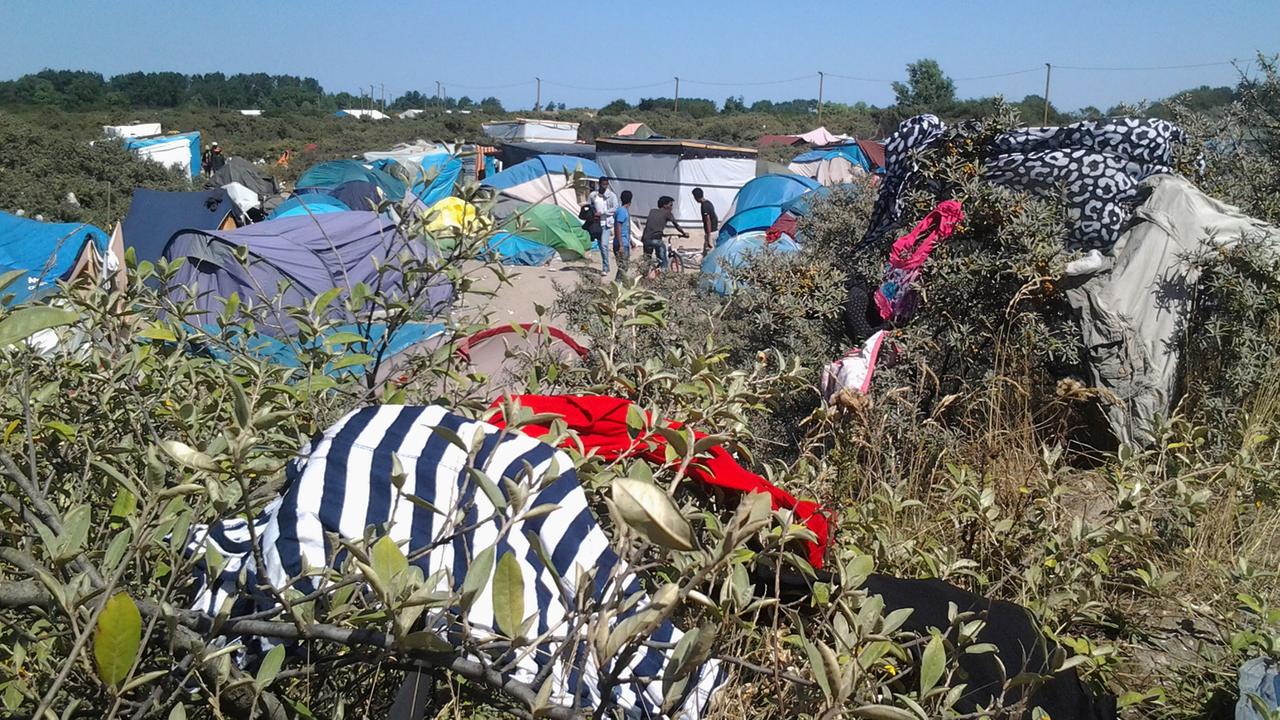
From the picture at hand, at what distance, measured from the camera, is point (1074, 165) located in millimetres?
3994

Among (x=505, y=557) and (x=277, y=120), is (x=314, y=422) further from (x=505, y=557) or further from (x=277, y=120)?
(x=277, y=120)

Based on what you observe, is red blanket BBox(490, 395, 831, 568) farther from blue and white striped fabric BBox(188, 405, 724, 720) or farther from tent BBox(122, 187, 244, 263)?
tent BBox(122, 187, 244, 263)

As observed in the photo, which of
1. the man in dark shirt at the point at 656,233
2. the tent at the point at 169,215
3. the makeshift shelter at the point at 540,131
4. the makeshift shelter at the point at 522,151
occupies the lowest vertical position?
the man in dark shirt at the point at 656,233

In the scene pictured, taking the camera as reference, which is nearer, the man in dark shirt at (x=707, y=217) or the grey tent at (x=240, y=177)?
the man in dark shirt at (x=707, y=217)

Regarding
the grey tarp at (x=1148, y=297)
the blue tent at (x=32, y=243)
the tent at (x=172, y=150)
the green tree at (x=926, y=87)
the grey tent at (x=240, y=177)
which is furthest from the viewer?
the green tree at (x=926, y=87)

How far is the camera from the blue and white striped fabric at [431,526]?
1311 mm

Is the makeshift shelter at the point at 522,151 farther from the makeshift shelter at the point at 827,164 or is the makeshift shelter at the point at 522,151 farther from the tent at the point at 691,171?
the makeshift shelter at the point at 827,164

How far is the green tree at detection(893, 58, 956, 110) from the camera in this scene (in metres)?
57.2

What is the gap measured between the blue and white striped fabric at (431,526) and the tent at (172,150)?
2166 cm

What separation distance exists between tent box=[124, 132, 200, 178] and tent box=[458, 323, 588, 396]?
17.9 m

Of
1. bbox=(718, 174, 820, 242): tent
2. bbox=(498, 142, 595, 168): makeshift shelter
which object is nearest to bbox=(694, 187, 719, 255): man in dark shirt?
bbox=(718, 174, 820, 242): tent

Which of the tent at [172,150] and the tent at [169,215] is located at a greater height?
the tent at [172,150]

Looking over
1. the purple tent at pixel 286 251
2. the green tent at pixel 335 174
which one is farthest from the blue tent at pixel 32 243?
the green tent at pixel 335 174

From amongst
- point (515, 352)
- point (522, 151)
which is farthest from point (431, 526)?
point (522, 151)
